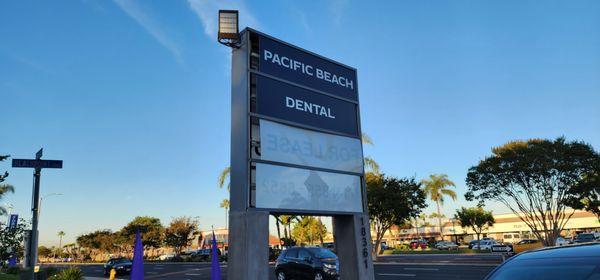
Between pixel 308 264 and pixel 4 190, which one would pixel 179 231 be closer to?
pixel 4 190

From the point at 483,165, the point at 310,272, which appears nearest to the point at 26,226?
the point at 310,272

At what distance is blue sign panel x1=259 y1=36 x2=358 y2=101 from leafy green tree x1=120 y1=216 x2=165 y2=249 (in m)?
56.2

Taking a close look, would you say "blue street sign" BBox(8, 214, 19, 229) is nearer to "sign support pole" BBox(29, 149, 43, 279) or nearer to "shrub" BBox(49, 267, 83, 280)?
"shrub" BBox(49, 267, 83, 280)

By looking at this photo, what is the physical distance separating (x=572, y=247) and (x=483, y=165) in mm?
29099

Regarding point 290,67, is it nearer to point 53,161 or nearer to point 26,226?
point 53,161

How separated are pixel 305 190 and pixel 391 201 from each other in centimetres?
2736

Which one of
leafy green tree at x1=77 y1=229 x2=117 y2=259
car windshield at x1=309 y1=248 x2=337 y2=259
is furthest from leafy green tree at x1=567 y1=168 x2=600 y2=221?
leafy green tree at x1=77 y1=229 x2=117 y2=259

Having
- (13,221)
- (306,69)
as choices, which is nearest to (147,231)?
(13,221)

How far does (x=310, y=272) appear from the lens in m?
17.2

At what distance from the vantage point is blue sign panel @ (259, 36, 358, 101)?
907 centimetres

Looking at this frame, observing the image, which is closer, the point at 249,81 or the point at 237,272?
the point at 237,272

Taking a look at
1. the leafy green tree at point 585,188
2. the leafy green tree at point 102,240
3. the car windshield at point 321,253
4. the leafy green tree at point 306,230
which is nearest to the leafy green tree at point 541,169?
the leafy green tree at point 585,188

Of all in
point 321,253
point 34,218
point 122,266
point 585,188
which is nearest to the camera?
point 34,218

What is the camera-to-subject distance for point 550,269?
3.42 m
